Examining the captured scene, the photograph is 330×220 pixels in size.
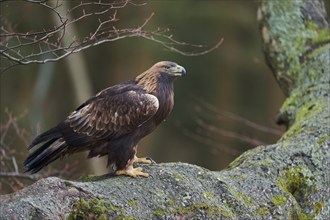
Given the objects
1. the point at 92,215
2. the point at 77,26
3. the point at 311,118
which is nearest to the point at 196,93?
the point at 77,26

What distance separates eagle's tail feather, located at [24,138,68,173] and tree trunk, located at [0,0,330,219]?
1.08 ft

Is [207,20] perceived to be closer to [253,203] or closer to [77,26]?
[77,26]

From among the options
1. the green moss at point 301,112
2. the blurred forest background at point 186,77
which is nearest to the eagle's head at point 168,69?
the green moss at point 301,112

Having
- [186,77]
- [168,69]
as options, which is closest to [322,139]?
[168,69]

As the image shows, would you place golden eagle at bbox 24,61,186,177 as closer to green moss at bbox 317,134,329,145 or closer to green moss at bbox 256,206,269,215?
green moss at bbox 256,206,269,215

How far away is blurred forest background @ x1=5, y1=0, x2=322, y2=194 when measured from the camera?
15.3 meters

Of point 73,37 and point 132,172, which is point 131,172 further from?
point 73,37

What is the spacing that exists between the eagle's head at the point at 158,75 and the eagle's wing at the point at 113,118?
152mm

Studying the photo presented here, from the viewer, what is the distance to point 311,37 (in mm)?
7691

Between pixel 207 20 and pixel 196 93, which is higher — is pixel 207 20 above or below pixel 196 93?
above

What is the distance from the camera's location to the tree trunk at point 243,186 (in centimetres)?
438

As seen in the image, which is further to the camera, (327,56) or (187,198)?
(327,56)

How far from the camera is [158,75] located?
5867 mm

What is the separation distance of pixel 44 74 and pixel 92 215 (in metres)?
11.7
